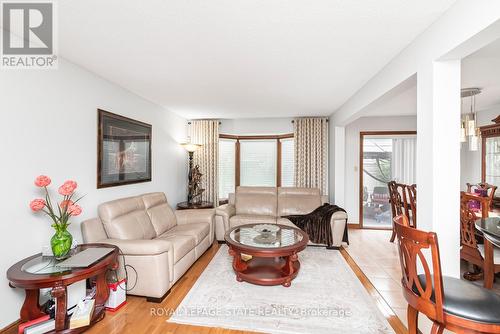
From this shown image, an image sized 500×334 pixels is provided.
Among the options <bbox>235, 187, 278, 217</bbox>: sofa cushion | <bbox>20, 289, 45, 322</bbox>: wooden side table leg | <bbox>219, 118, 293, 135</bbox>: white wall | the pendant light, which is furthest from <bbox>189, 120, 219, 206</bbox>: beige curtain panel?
the pendant light

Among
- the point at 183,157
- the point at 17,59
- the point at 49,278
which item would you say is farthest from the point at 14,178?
the point at 183,157

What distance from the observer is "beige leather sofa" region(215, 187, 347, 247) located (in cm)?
394

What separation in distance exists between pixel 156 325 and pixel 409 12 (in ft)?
10.3

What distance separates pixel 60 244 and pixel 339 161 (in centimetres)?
439

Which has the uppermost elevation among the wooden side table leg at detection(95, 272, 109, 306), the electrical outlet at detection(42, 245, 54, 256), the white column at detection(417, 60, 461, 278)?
the white column at detection(417, 60, 461, 278)

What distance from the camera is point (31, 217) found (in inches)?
77.0

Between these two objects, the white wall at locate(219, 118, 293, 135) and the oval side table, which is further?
the white wall at locate(219, 118, 293, 135)

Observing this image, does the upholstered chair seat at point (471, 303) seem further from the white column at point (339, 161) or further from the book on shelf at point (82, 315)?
the white column at point (339, 161)

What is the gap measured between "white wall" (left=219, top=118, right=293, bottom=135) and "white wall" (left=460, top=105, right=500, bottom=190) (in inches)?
143

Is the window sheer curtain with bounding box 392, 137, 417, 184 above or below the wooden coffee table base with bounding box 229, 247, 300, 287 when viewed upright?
above

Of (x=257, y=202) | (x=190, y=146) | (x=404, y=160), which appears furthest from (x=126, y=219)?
(x=404, y=160)

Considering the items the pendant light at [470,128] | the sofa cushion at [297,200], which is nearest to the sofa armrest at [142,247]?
the sofa cushion at [297,200]

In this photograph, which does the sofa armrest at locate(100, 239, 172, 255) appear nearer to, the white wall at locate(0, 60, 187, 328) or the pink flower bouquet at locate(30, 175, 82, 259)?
the pink flower bouquet at locate(30, 175, 82, 259)

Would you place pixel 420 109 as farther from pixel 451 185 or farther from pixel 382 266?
pixel 382 266
